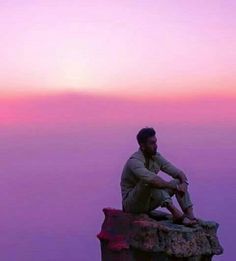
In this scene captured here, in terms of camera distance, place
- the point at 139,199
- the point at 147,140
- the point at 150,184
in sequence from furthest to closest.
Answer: the point at 139,199, the point at 147,140, the point at 150,184

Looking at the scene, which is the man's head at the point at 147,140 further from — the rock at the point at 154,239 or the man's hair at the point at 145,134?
the rock at the point at 154,239

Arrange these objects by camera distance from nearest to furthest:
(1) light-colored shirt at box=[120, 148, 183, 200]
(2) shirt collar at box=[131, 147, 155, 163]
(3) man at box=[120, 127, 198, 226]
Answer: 1. (3) man at box=[120, 127, 198, 226]
2. (1) light-colored shirt at box=[120, 148, 183, 200]
3. (2) shirt collar at box=[131, 147, 155, 163]

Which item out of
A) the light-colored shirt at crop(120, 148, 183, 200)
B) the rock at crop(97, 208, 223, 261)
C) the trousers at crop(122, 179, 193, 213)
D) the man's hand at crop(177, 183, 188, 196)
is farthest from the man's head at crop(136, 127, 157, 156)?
the rock at crop(97, 208, 223, 261)

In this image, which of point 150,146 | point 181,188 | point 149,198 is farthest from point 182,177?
point 150,146

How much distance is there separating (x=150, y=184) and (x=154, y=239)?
0.95 metres

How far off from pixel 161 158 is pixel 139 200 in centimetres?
92

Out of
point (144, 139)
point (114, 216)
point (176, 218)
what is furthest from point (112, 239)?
point (144, 139)

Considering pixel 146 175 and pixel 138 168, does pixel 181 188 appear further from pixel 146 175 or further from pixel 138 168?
pixel 138 168

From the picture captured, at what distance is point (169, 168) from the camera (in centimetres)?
1167

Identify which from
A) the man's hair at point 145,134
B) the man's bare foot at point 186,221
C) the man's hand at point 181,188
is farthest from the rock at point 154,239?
the man's hair at point 145,134

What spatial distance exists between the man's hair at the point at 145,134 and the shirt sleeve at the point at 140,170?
0.37 m

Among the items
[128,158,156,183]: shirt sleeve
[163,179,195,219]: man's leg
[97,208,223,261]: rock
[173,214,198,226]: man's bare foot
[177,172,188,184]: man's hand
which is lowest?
[97,208,223,261]: rock

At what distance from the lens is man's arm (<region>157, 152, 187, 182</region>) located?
11516 millimetres

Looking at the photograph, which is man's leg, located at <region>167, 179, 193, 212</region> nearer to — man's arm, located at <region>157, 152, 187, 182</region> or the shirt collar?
man's arm, located at <region>157, 152, 187, 182</region>
